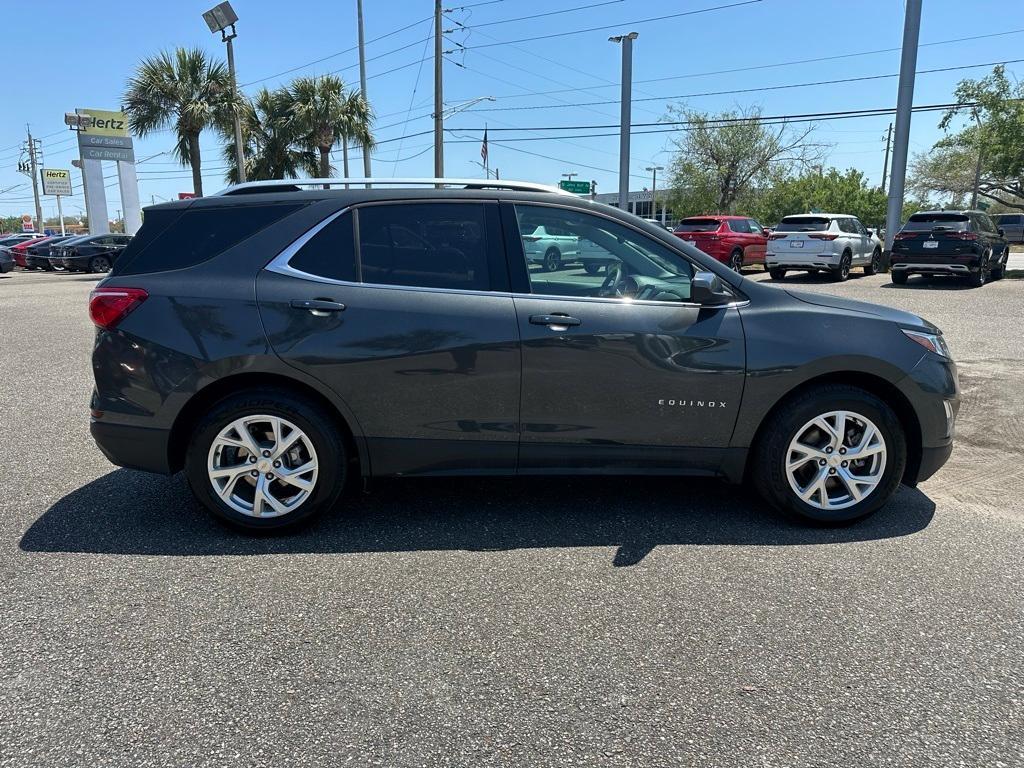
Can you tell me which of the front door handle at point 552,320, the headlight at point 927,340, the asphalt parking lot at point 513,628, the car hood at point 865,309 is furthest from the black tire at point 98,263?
the headlight at point 927,340

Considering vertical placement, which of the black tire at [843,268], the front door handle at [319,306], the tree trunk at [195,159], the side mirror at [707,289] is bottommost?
the black tire at [843,268]

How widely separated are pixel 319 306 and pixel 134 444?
119 cm

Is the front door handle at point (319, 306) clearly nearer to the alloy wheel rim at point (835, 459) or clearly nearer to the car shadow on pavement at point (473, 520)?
the car shadow on pavement at point (473, 520)

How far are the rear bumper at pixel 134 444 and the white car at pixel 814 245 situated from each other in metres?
17.8

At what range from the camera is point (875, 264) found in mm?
21688

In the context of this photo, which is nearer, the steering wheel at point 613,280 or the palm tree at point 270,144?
the steering wheel at point 613,280

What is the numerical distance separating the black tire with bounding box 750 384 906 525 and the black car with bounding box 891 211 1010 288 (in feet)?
50.1

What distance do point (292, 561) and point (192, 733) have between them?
125 cm

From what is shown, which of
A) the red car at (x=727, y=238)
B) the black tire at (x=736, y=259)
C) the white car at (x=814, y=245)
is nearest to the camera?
the white car at (x=814, y=245)

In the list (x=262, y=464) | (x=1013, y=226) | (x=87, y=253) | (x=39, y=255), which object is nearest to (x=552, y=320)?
(x=262, y=464)

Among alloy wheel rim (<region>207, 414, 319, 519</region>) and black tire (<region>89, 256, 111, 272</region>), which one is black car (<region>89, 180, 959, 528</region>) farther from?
black tire (<region>89, 256, 111, 272</region>)

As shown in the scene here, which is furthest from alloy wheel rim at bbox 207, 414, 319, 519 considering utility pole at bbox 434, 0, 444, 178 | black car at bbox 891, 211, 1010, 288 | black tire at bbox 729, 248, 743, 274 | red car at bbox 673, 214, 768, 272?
utility pole at bbox 434, 0, 444, 178

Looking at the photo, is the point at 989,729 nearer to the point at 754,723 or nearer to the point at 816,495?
the point at 754,723

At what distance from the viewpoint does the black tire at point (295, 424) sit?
3684 millimetres
